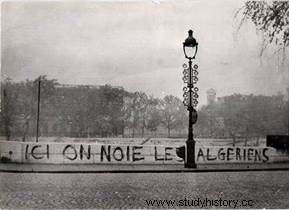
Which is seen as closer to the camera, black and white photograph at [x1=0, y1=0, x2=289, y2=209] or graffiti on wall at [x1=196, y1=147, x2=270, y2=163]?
black and white photograph at [x1=0, y1=0, x2=289, y2=209]

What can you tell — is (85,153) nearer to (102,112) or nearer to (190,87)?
(190,87)

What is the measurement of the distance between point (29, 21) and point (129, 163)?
24.4 feet

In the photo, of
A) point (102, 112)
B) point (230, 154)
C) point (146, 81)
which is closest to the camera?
point (230, 154)

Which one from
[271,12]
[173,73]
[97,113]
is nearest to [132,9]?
[271,12]

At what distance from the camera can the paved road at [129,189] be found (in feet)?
31.9

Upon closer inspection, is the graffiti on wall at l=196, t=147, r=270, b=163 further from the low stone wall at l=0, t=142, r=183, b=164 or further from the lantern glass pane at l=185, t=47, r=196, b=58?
the lantern glass pane at l=185, t=47, r=196, b=58

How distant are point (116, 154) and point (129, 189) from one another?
7.98 m

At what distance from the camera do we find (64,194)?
1081 centimetres

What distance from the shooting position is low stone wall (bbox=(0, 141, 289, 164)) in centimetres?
1891

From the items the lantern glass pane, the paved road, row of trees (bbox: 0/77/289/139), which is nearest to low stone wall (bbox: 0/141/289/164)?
the paved road

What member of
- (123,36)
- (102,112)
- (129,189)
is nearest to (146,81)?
(123,36)

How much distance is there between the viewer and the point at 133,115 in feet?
168

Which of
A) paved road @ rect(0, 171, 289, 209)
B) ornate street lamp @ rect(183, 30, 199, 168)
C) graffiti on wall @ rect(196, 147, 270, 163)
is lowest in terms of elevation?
paved road @ rect(0, 171, 289, 209)

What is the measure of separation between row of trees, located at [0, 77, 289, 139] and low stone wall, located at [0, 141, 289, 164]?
21239mm
